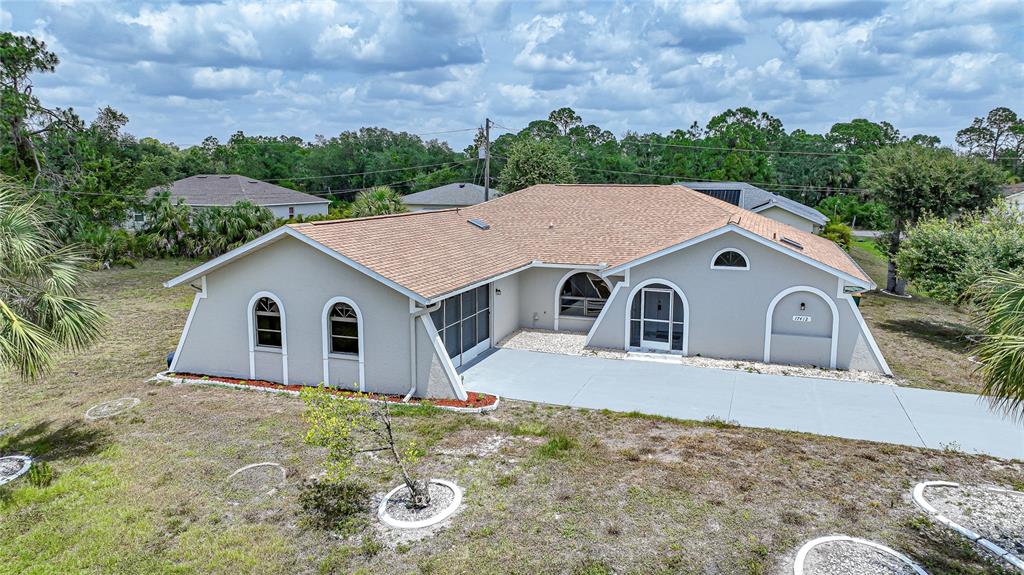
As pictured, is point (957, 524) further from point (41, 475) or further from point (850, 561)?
point (41, 475)

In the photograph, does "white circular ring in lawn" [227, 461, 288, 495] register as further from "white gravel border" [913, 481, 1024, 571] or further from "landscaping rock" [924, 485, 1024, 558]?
"landscaping rock" [924, 485, 1024, 558]

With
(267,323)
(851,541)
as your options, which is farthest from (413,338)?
(851,541)

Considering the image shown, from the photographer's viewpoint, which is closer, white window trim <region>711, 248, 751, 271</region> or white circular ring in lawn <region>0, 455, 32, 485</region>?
white circular ring in lawn <region>0, 455, 32, 485</region>

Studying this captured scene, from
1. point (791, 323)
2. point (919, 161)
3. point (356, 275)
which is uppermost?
point (919, 161)

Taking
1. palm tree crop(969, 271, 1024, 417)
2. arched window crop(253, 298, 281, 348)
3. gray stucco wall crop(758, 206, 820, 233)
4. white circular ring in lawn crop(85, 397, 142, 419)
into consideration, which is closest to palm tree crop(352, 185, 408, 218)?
arched window crop(253, 298, 281, 348)

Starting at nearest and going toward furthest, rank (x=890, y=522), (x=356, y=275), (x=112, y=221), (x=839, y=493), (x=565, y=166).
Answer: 1. (x=890, y=522)
2. (x=839, y=493)
3. (x=356, y=275)
4. (x=112, y=221)
5. (x=565, y=166)

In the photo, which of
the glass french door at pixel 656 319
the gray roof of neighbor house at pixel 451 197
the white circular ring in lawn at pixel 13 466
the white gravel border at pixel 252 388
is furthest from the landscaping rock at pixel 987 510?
the gray roof of neighbor house at pixel 451 197

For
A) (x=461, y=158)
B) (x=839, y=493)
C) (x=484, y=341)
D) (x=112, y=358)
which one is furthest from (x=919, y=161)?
(x=461, y=158)

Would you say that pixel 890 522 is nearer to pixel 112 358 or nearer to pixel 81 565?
pixel 81 565
